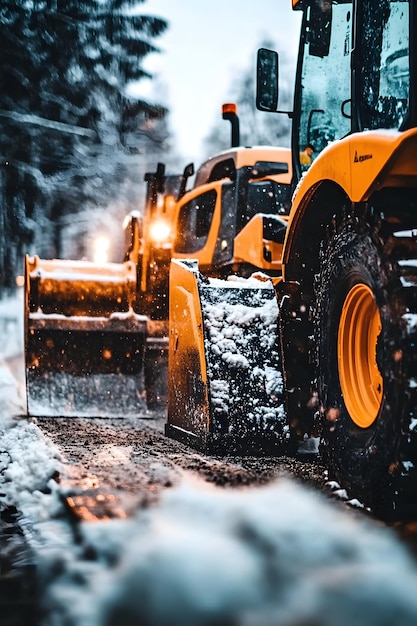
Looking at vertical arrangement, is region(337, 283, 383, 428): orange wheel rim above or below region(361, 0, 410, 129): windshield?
below

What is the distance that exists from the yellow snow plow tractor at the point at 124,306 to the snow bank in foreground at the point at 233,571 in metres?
3.39

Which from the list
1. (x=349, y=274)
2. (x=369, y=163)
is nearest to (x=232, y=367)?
(x=349, y=274)

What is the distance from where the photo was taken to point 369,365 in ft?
12.3

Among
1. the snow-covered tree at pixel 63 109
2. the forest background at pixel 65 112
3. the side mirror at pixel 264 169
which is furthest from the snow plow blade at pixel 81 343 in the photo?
the snow-covered tree at pixel 63 109

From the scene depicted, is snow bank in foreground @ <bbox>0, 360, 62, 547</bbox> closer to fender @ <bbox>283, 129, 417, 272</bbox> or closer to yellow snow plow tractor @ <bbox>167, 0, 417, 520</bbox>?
yellow snow plow tractor @ <bbox>167, 0, 417, 520</bbox>

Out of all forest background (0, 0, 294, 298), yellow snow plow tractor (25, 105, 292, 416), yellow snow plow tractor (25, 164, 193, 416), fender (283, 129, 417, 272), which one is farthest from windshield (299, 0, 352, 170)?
forest background (0, 0, 294, 298)

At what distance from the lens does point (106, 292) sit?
6738mm

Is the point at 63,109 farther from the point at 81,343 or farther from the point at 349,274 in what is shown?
the point at 349,274

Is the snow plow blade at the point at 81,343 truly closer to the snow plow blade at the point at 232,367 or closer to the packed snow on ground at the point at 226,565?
the snow plow blade at the point at 232,367

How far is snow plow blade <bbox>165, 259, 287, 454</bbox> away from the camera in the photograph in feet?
14.2

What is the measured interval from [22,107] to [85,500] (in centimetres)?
1582

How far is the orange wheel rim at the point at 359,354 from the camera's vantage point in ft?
12.0

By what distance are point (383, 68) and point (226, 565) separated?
2.42 metres

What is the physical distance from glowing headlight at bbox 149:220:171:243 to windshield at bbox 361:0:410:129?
12.4 feet
